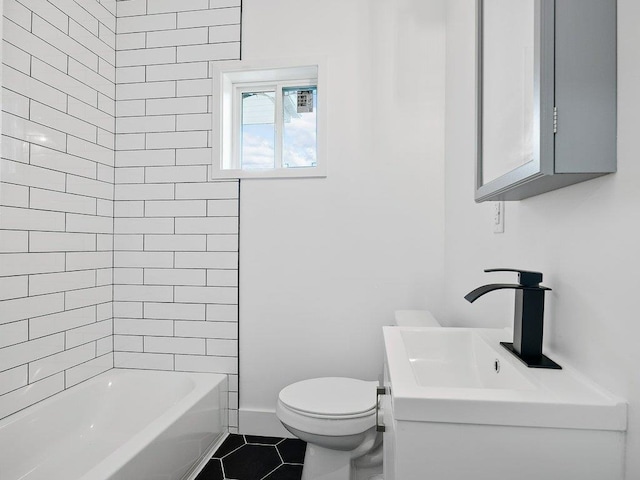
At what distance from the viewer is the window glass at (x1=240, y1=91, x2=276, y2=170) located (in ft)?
8.13

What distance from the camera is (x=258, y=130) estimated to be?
2.50 m

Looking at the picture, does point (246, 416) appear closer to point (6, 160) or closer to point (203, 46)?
point (6, 160)

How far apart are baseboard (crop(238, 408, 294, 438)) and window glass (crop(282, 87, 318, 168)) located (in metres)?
1.50

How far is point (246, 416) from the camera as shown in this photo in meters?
2.24

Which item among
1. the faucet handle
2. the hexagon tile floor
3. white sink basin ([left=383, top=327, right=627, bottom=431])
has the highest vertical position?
the faucet handle

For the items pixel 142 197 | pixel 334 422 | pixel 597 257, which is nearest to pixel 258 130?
pixel 142 197

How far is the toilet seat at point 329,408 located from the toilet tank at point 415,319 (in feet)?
1.15

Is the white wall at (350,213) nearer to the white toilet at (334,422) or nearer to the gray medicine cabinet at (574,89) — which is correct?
the white toilet at (334,422)

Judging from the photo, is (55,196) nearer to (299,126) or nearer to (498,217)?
(299,126)

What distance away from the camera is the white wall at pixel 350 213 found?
7.06 feet

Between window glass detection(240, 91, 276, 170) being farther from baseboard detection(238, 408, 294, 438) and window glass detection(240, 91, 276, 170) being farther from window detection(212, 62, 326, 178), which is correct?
baseboard detection(238, 408, 294, 438)

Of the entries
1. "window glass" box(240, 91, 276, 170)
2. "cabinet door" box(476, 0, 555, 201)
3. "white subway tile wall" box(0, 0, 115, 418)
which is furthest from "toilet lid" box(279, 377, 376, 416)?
"window glass" box(240, 91, 276, 170)

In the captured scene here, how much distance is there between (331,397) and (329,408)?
4.2 inches

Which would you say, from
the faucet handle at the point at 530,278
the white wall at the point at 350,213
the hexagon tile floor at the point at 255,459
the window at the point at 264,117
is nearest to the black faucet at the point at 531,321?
the faucet handle at the point at 530,278
